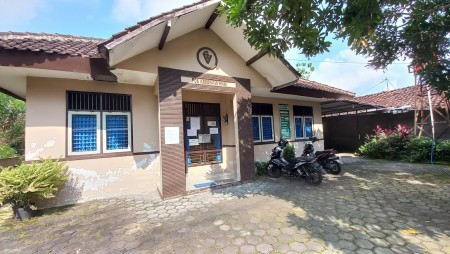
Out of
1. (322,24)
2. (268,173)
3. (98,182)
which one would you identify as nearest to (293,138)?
(268,173)

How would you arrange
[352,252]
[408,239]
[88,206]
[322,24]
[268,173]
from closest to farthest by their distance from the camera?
[352,252] < [408,239] < [322,24] < [88,206] < [268,173]

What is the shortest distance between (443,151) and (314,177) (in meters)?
6.73

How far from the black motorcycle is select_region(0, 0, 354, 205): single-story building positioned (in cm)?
105

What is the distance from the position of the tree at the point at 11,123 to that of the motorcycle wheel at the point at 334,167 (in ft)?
56.8

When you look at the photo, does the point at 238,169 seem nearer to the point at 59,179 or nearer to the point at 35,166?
the point at 59,179

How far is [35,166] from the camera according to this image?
4.70m

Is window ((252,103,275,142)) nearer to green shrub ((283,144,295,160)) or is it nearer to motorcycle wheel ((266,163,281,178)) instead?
green shrub ((283,144,295,160))

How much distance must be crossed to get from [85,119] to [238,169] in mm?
4406

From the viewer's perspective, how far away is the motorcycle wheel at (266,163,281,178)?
7410 millimetres

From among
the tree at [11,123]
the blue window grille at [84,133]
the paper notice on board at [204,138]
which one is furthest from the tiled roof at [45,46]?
the tree at [11,123]

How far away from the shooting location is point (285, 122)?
959cm

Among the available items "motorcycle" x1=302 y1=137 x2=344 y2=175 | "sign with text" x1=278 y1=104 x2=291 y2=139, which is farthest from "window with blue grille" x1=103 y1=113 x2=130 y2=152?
"sign with text" x1=278 y1=104 x2=291 y2=139

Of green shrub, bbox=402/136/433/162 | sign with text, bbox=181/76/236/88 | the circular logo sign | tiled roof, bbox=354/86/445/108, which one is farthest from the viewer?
tiled roof, bbox=354/86/445/108

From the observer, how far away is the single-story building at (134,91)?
484 cm
